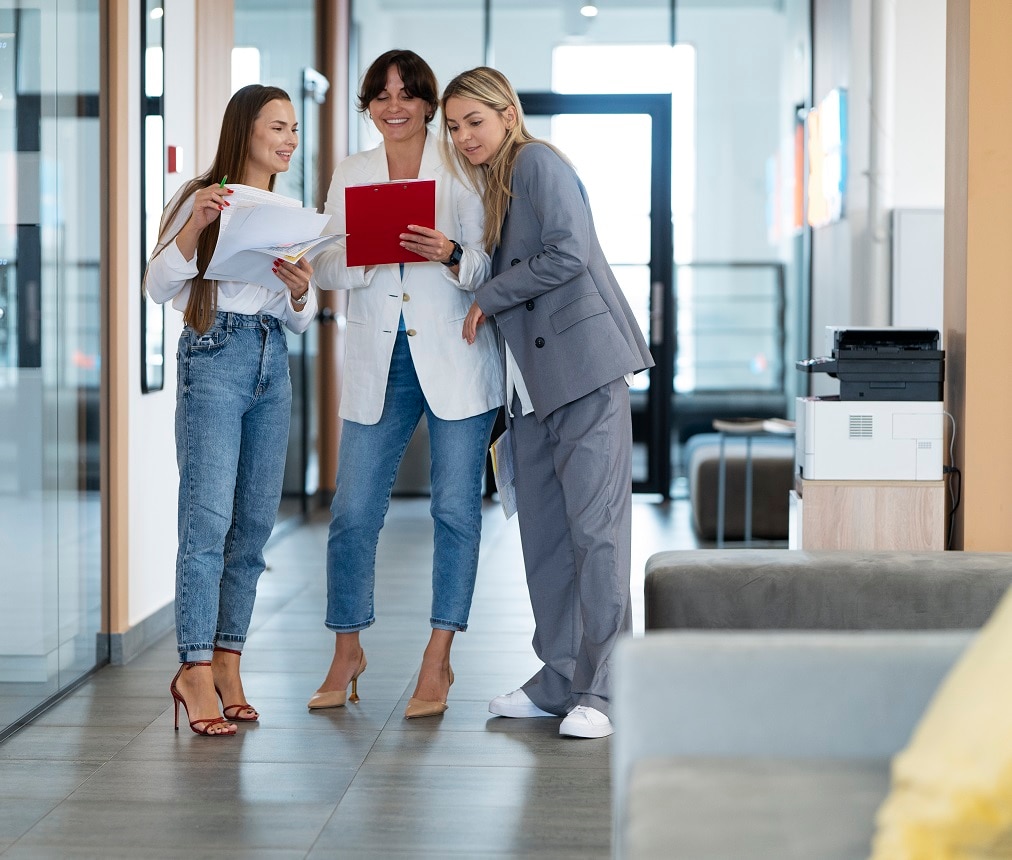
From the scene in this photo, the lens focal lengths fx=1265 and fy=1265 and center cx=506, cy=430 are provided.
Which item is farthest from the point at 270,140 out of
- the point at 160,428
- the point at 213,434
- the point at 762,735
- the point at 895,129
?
the point at 895,129

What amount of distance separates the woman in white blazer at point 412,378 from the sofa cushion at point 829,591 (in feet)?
2.32

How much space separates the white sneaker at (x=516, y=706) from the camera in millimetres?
3166

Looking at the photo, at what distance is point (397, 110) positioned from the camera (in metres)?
3.08

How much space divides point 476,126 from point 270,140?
0.52 m

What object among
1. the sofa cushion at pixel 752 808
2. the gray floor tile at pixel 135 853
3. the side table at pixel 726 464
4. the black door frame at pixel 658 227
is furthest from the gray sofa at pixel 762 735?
the black door frame at pixel 658 227

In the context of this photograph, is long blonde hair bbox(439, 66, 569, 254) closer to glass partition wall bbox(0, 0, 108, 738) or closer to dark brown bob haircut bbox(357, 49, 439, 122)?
dark brown bob haircut bbox(357, 49, 439, 122)

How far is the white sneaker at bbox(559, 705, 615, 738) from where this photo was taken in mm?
2967

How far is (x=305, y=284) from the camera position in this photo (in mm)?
3086

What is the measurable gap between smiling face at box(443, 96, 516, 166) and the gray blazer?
79 millimetres

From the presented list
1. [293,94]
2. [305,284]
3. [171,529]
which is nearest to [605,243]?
[293,94]

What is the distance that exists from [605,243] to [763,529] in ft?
7.82

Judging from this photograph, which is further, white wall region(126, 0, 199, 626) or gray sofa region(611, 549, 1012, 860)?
white wall region(126, 0, 199, 626)

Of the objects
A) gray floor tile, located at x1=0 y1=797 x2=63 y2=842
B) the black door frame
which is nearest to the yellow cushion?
gray floor tile, located at x1=0 y1=797 x2=63 y2=842

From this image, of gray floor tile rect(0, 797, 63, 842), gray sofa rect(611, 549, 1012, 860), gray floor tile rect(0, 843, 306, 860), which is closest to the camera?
gray sofa rect(611, 549, 1012, 860)
